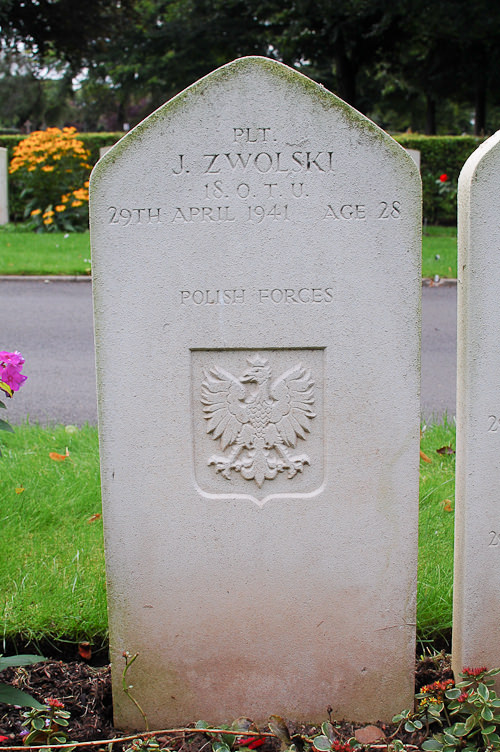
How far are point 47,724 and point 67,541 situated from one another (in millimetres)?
1076

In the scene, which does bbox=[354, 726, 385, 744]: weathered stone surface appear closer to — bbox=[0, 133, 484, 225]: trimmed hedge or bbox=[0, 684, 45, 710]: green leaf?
bbox=[0, 684, 45, 710]: green leaf

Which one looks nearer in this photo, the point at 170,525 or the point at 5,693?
the point at 5,693

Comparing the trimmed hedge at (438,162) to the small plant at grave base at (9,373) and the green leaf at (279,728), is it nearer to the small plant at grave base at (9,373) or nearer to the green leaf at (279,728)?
the small plant at grave base at (9,373)

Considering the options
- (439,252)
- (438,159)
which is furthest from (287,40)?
(439,252)

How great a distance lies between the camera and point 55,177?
14.5 metres

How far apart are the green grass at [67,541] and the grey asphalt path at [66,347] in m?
0.89

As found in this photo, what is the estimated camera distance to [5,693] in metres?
2.04

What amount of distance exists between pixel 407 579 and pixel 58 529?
5.57 ft

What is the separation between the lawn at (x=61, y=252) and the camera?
10.4 metres

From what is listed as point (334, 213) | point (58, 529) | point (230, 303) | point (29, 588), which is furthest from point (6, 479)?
point (334, 213)

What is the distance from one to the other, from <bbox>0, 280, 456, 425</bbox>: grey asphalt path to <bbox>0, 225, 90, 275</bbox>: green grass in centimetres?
32

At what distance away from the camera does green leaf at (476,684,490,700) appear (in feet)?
6.77

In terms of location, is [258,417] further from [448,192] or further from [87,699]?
[448,192]

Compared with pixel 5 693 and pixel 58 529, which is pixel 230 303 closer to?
pixel 5 693
